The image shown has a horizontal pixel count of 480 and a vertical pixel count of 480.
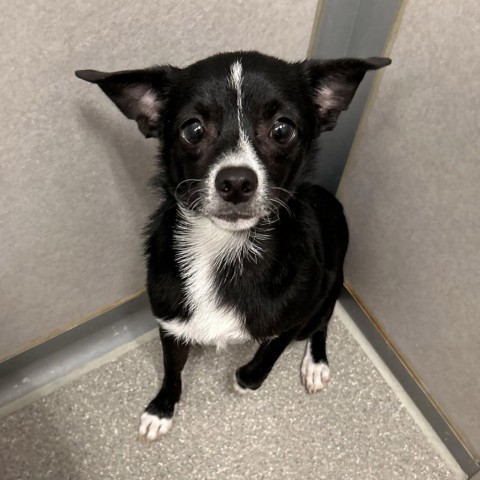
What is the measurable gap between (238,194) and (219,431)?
81 centimetres

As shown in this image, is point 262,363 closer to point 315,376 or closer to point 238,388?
point 238,388

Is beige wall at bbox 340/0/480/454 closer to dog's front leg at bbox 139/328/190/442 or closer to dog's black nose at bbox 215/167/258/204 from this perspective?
dog's black nose at bbox 215/167/258/204

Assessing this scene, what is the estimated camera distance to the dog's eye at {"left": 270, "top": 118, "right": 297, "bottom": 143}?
3.08ft

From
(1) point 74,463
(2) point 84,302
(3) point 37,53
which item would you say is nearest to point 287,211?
(3) point 37,53

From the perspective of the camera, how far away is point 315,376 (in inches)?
59.1

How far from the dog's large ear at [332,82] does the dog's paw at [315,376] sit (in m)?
0.73

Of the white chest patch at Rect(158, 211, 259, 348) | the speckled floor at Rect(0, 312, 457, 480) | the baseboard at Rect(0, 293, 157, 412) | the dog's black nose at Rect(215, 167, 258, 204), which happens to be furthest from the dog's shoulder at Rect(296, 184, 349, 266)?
the baseboard at Rect(0, 293, 157, 412)

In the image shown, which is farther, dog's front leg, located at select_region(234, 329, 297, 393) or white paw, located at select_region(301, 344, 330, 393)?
white paw, located at select_region(301, 344, 330, 393)

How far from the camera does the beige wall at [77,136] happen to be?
0.91 m

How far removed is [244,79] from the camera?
909 millimetres

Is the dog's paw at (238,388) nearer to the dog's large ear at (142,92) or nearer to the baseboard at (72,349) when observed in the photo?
the baseboard at (72,349)

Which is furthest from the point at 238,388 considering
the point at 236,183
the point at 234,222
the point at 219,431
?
the point at 236,183

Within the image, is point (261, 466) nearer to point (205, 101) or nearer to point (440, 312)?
point (440, 312)

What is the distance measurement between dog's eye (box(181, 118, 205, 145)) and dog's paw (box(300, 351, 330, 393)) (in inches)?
32.2
